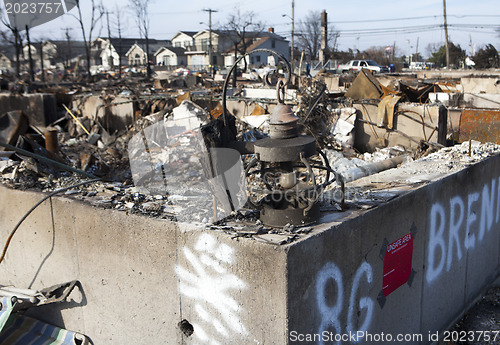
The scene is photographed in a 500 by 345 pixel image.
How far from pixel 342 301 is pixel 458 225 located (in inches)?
77.7

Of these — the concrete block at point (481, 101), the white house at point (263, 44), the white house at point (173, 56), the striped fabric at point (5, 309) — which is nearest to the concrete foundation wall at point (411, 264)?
the striped fabric at point (5, 309)

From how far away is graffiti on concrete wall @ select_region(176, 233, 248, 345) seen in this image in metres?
2.70

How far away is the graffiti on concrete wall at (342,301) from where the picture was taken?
2732 millimetres

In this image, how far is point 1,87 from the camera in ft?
66.2

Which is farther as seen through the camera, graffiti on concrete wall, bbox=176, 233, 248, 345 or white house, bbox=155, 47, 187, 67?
white house, bbox=155, 47, 187, 67

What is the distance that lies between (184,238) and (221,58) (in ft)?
170

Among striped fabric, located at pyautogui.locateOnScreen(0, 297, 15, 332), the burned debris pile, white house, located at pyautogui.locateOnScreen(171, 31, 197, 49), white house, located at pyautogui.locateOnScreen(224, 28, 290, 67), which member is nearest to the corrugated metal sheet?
the burned debris pile

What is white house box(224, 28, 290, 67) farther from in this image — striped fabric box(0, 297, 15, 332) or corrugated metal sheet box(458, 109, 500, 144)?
striped fabric box(0, 297, 15, 332)

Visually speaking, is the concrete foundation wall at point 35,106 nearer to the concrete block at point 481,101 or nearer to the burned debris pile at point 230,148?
the burned debris pile at point 230,148

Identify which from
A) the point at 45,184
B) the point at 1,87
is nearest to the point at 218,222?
the point at 45,184

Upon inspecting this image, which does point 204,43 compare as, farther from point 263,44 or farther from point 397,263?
point 397,263

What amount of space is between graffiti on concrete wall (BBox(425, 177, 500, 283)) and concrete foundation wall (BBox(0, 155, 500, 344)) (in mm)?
20

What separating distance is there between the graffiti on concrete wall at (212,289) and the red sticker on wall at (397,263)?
4.18ft

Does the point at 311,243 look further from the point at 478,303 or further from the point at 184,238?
the point at 478,303
